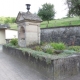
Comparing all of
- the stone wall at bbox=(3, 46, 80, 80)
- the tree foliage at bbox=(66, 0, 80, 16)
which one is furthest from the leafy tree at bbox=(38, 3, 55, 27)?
the stone wall at bbox=(3, 46, 80, 80)

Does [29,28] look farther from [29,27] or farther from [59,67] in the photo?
[59,67]

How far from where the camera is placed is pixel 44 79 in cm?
368

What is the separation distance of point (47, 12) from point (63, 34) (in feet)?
44.8

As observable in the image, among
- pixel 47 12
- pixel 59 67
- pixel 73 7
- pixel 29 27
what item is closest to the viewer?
pixel 59 67

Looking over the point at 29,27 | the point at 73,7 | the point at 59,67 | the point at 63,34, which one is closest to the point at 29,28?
the point at 29,27

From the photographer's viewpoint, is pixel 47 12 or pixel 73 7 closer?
pixel 73 7

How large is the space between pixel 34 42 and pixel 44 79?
3713 mm

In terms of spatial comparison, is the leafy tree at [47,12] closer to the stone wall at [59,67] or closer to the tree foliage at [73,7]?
the tree foliage at [73,7]

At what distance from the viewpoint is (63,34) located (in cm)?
1102

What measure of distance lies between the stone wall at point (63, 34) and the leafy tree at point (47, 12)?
1131 centimetres

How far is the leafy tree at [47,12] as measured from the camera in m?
23.7

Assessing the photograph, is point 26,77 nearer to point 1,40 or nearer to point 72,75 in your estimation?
point 72,75

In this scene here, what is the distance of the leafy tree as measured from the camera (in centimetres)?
2367

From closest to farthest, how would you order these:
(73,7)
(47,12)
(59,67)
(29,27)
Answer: (59,67)
(29,27)
(73,7)
(47,12)
